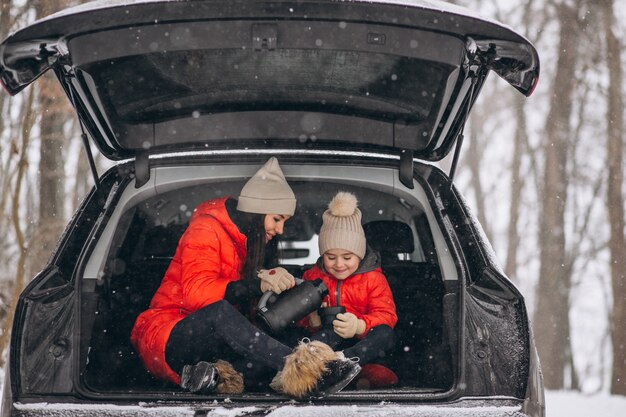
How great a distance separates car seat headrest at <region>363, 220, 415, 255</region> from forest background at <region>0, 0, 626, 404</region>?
4.13 metres

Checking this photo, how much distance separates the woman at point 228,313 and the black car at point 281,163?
0.40ft

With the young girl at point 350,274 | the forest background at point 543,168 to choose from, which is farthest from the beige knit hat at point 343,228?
the forest background at point 543,168

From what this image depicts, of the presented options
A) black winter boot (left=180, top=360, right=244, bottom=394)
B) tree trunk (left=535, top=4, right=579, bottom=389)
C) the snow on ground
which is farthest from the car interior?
tree trunk (left=535, top=4, right=579, bottom=389)

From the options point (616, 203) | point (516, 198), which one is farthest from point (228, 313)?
point (516, 198)

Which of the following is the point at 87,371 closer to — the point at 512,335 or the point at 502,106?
the point at 512,335

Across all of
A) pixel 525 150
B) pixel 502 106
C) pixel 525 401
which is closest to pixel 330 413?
pixel 525 401

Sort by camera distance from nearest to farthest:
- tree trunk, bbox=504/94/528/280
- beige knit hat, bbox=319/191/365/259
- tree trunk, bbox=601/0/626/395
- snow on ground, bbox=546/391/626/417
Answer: beige knit hat, bbox=319/191/365/259, snow on ground, bbox=546/391/626/417, tree trunk, bbox=601/0/626/395, tree trunk, bbox=504/94/528/280

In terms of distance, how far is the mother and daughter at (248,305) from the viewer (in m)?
2.96

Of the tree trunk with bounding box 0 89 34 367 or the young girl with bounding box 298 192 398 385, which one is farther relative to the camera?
the tree trunk with bounding box 0 89 34 367

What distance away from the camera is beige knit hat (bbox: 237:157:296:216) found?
11.9 feet

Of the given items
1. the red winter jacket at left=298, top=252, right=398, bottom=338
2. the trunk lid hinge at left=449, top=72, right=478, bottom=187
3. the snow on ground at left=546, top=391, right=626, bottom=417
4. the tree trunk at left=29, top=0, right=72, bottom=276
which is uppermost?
the tree trunk at left=29, top=0, right=72, bottom=276

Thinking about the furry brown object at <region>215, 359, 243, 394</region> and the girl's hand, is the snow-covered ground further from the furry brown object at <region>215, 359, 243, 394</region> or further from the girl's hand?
the furry brown object at <region>215, 359, 243, 394</region>

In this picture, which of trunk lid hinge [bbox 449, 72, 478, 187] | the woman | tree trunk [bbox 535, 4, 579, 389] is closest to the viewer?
the woman

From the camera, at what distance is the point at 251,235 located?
146 inches
